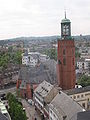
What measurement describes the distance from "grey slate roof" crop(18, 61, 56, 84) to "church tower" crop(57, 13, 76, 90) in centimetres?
558

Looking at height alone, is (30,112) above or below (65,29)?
below

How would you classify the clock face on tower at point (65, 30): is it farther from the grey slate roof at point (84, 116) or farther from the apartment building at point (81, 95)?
the grey slate roof at point (84, 116)

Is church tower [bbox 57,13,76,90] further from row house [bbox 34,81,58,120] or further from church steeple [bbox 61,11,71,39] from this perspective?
row house [bbox 34,81,58,120]

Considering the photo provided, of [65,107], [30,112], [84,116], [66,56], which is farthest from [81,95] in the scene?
[84,116]

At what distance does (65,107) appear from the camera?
41.5 metres

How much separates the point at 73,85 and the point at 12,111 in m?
20.1

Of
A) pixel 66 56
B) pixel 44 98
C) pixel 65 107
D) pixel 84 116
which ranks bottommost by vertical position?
pixel 44 98

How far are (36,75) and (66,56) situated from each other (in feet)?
41.5

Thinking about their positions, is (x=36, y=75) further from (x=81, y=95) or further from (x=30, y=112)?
(x=81, y=95)

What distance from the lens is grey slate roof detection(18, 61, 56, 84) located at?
66.8m

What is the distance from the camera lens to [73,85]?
200 ft

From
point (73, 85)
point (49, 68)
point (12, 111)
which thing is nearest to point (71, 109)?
point (12, 111)

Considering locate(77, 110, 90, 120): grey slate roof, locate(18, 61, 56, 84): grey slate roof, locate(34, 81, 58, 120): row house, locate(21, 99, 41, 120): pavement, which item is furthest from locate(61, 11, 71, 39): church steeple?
locate(77, 110, 90, 120): grey slate roof

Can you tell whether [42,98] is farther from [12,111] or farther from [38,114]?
[12,111]
